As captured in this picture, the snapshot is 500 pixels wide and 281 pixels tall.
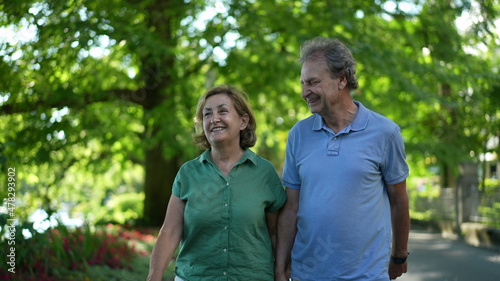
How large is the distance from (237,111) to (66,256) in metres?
5.37

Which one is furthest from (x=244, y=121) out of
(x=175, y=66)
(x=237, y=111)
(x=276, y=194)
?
(x=175, y=66)

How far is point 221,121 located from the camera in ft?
11.4

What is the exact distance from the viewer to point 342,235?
10.4 feet

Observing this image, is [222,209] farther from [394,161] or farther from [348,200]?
[394,161]

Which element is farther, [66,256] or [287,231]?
[66,256]

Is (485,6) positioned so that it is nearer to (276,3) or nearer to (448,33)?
(448,33)

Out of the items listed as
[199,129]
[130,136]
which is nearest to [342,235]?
[199,129]

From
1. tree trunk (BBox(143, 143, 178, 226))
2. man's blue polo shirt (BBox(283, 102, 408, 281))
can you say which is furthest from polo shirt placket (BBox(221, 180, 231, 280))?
tree trunk (BBox(143, 143, 178, 226))

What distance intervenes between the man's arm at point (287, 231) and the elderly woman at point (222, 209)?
5 cm

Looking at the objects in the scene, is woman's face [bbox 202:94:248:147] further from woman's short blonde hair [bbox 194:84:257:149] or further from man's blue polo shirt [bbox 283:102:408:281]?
man's blue polo shirt [bbox 283:102:408:281]

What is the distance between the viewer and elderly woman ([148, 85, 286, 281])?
3334mm

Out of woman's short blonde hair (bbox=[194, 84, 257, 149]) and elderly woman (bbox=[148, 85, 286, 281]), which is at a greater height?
woman's short blonde hair (bbox=[194, 84, 257, 149])

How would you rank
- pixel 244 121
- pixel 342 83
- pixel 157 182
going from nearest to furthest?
1. pixel 342 83
2. pixel 244 121
3. pixel 157 182

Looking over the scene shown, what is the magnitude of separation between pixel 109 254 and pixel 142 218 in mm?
7473
